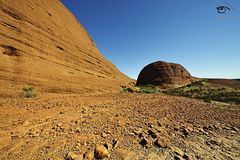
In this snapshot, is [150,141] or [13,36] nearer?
[150,141]

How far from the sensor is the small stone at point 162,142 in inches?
193

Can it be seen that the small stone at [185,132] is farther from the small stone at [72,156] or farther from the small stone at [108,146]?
the small stone at [72,156]

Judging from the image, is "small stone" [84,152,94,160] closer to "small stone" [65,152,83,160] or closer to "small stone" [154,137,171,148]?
"small stone" [65,152,83,160]

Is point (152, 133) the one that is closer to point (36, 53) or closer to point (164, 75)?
point (36, 53)

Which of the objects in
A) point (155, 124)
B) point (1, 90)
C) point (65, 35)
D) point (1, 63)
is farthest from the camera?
point (65, 35)

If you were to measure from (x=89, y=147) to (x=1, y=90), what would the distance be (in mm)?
9748

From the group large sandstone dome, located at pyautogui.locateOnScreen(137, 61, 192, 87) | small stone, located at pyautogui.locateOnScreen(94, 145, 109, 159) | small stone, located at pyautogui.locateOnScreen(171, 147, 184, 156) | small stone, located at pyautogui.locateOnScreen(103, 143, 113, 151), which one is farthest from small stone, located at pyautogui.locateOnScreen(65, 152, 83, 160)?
large sandstone dome, located at pyautogui.locateOnScreen(137, 61, 192, 87)

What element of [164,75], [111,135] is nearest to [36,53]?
[111,135]

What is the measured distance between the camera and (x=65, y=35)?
24.5 meters

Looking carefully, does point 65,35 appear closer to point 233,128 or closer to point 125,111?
point 125,111

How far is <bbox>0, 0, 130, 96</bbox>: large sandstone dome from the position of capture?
13.7 m

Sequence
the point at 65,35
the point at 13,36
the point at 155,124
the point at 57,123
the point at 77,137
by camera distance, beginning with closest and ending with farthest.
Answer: the point at 77,137 < the point at 57,123 < the point at 155,124 < the point at 13,36 < the point at 65,35

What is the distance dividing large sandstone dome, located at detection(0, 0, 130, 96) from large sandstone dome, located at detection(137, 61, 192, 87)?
17.4 meters

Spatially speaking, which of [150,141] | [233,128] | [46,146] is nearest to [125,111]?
[150,141]
